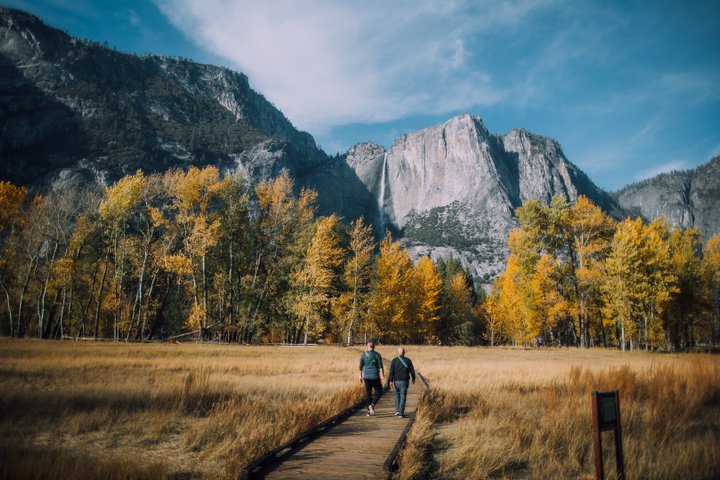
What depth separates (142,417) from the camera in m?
8.34

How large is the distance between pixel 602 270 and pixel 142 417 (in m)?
35.6

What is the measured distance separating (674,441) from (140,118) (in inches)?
6652

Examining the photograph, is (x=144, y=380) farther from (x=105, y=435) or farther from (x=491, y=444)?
(x=491, y=444)

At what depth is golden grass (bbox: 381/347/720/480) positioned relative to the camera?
614 centimetres

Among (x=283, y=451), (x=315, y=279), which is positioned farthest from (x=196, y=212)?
(x=283, y=451)

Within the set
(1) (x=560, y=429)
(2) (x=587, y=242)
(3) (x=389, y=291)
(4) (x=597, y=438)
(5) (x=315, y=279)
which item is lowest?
(1) (x=560, y=429)

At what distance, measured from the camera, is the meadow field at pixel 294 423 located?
5.85 m

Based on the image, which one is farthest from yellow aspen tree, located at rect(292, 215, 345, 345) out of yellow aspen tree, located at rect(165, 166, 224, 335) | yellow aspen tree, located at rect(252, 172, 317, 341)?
yellow aspen tree, located at rect(165, 166, 224, 335)

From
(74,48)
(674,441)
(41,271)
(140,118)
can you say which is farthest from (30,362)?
(74,48)

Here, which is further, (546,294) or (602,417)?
(546,294)

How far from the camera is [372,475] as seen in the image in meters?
4.91

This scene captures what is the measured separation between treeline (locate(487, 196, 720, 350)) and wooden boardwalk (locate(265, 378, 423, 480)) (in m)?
29.3

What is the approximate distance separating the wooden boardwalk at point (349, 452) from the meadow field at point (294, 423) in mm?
473

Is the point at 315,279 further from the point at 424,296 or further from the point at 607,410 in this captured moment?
the point at 607,410
